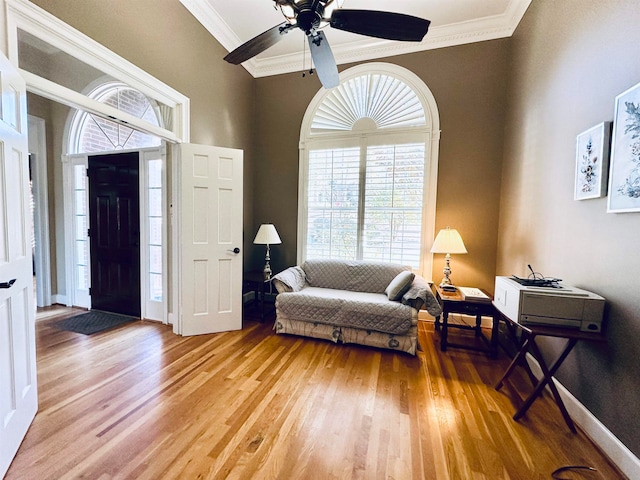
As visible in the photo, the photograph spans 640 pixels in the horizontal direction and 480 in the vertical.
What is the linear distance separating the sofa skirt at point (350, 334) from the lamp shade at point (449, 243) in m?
0.90

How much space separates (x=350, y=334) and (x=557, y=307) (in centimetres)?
174

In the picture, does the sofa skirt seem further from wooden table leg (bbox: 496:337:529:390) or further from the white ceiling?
the white ceiling

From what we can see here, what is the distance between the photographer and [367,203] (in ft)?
12.0

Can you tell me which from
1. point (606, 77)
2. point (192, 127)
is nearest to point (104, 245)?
point (192, 127)

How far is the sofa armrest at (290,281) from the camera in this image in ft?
10.1

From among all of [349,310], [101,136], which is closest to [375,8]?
[349,310]

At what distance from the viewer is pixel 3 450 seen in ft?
4.33

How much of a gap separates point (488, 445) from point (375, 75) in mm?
3910

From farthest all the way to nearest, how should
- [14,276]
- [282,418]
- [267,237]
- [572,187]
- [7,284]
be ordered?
[267,237] < [572,187] < [282,418] < [14,276] < [7,284]

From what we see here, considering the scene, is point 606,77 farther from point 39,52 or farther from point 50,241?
point 50,241

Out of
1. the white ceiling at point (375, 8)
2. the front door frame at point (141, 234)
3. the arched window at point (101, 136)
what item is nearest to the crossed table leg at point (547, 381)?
the white ceiling at point (375, 8)

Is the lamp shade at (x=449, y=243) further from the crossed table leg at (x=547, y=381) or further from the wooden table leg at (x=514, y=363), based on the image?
the crossed table leg at (x=547, y=381)

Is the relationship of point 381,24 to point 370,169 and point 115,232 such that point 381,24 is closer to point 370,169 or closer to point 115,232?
point 370,169

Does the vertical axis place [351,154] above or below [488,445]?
above
